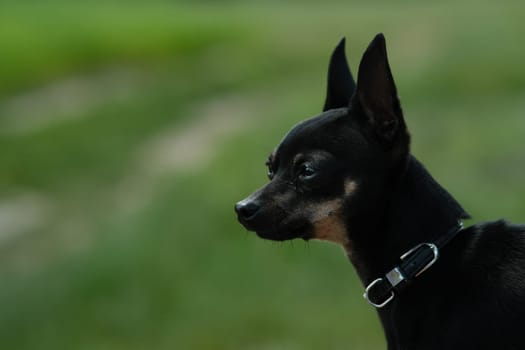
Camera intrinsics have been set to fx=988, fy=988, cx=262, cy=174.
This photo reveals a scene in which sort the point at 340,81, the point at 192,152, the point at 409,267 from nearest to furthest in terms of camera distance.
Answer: the point at 409,267, the point at 340,81, the point at 192,152

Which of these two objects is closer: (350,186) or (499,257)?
(499,257)

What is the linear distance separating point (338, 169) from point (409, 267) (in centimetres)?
64

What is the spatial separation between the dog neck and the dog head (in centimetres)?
6

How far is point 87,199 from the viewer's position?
1612 centimetres

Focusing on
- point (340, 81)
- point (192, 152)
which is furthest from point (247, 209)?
point (192, 152)

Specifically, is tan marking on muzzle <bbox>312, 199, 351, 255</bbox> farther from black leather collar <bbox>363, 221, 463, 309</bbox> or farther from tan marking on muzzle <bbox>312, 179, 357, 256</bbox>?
black leather collar <bbox>363, 221, 463, 309</bbox>

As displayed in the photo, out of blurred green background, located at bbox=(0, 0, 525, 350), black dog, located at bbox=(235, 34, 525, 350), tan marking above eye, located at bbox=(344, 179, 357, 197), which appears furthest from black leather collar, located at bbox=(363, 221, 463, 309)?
blurred green background, located at bbox=(0, 0, 525, 350)

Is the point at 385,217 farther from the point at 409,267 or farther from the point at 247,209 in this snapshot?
the point at 247,209

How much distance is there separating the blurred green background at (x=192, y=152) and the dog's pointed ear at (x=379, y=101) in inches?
61.0

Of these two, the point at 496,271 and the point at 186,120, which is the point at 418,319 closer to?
the point at 496,271

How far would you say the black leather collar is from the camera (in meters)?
5.02

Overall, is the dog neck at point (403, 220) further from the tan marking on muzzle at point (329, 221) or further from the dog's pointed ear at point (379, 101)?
the dog's pointed ear at point (379, 101)

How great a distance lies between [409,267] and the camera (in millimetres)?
5035

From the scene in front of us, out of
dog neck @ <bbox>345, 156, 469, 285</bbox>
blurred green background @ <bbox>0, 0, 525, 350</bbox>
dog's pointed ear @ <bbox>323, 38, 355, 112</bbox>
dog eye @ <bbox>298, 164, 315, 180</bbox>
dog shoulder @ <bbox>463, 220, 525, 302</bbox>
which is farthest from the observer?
blurred green background @ <bbox>0, 0, 525, 350</bbox>
